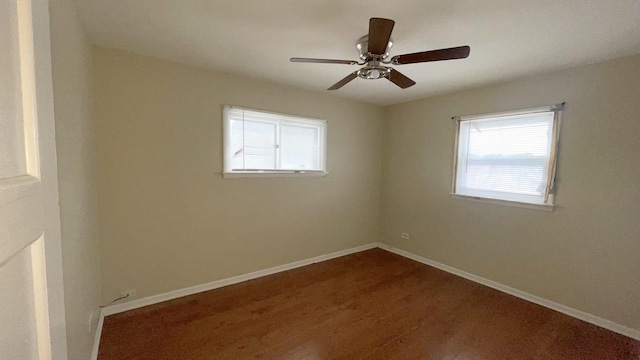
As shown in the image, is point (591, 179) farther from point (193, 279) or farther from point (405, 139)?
point (193, 279)

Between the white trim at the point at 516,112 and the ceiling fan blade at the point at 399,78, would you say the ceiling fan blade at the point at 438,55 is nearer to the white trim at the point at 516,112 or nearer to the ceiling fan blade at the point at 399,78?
the ceiling fan blade at the point at 399,78

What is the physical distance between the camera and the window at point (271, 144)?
2.86m

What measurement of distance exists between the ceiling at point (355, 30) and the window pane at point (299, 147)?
91 cm

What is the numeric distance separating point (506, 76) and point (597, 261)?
6.41 ft

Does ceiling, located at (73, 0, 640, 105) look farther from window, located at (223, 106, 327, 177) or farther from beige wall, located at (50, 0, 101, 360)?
window, located at (223, 106, 327, 177)

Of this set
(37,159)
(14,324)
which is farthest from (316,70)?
(14,324)

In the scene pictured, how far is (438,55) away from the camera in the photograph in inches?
62.6

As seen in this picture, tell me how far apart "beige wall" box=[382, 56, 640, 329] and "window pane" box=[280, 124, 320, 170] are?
5.44 ft

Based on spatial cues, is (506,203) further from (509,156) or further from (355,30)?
(355,30)

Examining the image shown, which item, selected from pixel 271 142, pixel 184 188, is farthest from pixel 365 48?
pixel 184 188

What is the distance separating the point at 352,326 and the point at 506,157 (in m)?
2.47

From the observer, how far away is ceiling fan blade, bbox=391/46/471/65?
59.9 inches

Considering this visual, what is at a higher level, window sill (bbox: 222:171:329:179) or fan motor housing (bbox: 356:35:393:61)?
fan motor housing (bbox: 356:35:393:61)

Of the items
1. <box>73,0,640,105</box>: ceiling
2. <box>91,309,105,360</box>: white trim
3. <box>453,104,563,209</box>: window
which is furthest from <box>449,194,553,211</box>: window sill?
<box>91,309,105,360</box>: white trim
